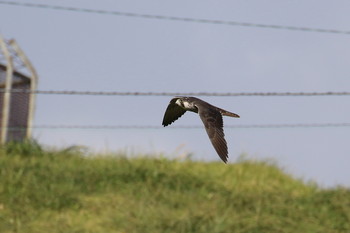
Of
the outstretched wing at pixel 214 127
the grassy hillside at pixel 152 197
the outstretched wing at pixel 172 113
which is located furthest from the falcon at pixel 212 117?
the grassy hillside at pixel 152 197

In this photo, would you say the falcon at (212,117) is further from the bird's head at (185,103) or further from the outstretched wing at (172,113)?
the outstretched wing at (172,113)

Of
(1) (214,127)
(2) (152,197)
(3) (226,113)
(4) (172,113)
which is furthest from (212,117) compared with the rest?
(2) (152,197)

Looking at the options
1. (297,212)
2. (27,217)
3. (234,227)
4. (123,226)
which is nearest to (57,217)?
(27,217)

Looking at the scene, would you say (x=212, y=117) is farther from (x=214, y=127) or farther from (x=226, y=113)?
(x=226, y=113)

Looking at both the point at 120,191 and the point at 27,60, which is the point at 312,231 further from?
the point at 27,60

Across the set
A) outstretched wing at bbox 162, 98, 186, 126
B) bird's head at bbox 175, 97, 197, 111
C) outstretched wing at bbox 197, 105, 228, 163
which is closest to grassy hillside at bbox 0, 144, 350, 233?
outstretched wing at bbox 162, 98, 186, 126

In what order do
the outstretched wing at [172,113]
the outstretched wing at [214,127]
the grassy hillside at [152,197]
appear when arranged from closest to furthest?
the outstretched wing at [214,127] → the outstretched wing at [172,113] → the grassy hillside at [152,197]

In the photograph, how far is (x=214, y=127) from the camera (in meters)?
3.13

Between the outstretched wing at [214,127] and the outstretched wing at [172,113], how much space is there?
320mm

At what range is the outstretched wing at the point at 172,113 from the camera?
3.51 m

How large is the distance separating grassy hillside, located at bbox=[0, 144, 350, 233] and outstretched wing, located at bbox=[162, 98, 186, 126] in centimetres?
628

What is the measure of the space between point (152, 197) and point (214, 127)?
26.7ft

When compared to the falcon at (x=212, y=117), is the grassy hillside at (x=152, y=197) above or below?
below

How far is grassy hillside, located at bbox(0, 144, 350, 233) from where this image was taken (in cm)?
1025
